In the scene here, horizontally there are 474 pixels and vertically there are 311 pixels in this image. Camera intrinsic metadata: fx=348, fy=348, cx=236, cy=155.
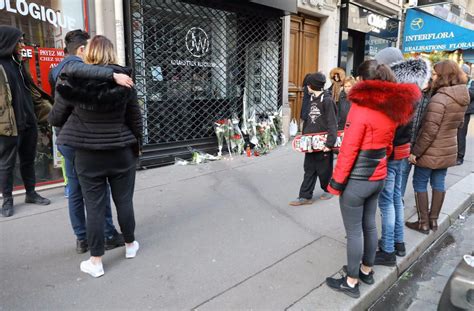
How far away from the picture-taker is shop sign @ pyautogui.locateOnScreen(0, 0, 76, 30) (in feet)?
13.6

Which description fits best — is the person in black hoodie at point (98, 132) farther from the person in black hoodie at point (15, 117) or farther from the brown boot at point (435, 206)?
the brown boot at point (435, 206)

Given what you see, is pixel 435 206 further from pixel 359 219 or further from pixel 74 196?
pixel 74 196

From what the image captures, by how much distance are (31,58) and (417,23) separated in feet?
36.2

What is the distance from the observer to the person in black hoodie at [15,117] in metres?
3.63

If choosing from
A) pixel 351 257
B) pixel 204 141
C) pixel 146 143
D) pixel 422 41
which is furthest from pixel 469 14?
pixel 351 257

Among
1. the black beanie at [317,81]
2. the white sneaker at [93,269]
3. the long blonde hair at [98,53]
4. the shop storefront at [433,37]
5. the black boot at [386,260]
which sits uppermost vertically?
the shop storefront at [433,37]

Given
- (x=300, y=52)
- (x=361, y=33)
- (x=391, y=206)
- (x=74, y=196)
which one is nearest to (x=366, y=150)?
(x=391, y=206)

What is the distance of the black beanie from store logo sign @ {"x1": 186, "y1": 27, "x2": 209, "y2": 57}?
9.24 ft

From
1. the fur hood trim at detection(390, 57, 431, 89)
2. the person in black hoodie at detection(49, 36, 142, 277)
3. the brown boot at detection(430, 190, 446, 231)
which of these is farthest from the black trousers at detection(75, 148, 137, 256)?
the brown boot at detection(430, 190, 446, 231)

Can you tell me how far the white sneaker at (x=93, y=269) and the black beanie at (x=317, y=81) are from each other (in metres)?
2.90

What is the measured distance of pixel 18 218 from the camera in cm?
370

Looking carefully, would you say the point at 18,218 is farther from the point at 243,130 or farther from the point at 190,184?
the point at 243,130

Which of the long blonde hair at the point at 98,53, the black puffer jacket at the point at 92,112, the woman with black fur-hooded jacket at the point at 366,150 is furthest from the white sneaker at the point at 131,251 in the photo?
the woman with black fur-hooded jacket at the point at 366,150

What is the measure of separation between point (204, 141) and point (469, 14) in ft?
54.5
